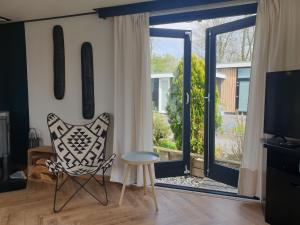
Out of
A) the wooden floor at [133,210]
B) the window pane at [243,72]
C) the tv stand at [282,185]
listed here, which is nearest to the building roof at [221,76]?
the window pane at [243,72]

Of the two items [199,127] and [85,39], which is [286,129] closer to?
[199,127]

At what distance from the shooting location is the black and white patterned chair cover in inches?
122

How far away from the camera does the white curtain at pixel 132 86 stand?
3.12 meters

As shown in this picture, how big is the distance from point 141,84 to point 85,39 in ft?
3.37

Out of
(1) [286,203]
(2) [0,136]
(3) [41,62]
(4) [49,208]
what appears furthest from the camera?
(3) [41,62]

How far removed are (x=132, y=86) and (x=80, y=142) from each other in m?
0.91

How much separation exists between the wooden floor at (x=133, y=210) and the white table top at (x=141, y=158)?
47 centimetres

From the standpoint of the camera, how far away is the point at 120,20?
10.5ft

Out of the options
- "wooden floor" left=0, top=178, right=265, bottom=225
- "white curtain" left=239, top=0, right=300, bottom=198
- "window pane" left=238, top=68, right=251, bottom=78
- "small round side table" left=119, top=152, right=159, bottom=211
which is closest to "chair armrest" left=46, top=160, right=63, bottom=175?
"wooden floor" left=0, top=178, right=265, bottom=225

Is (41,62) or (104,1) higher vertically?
Result: (104,1)

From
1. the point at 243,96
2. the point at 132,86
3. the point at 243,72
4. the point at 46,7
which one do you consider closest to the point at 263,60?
the point at 243,72

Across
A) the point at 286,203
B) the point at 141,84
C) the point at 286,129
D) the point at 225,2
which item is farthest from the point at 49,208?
the point at 225,2

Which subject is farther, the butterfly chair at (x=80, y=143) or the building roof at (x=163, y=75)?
the building roof at (x=163, y=75)

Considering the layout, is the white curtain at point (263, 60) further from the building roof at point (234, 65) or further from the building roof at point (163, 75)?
the building roof at point (163, 75)
